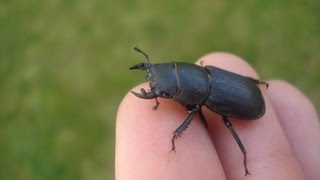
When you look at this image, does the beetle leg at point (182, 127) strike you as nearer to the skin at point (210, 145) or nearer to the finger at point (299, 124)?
the skin at point (210, 145)

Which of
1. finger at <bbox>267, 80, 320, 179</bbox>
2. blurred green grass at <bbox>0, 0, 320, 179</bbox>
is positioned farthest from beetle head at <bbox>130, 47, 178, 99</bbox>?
blurred green grass at <bbox>0, 0, 320, 179</bbox>

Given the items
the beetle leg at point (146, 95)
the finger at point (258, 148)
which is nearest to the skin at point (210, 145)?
the finger at point (258, 148)

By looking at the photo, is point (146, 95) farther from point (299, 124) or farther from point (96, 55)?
point (96, 55)

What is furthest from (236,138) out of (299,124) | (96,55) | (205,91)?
(96,55)

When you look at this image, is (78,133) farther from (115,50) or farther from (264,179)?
(264,179)

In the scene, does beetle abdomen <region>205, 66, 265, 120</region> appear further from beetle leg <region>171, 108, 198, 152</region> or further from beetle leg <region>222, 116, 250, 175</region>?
beetle leg <region>171, 108, 198, 152</region>

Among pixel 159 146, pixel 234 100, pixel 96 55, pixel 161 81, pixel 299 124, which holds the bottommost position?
pixel 299 124

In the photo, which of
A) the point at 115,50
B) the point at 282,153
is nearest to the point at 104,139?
the point at 115,50
